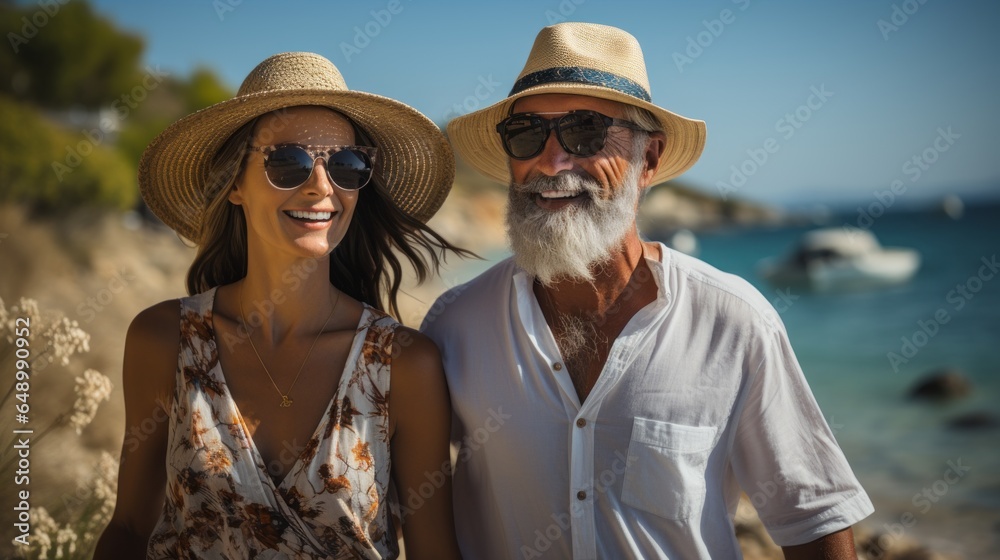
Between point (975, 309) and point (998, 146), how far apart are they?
3149 centimetres

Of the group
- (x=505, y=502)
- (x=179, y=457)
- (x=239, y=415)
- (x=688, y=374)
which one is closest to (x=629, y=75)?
(x=688, y=374)

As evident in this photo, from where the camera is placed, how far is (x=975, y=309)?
2602 centimetres

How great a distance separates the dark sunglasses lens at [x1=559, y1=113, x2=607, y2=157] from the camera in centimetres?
310

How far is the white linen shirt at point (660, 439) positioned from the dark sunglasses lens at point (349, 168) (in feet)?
2.59

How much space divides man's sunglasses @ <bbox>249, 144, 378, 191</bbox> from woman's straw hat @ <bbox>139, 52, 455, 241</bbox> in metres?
0.16

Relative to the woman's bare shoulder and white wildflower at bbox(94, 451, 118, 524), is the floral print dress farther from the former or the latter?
white wildflower at bbox(94, 451, 118, 524)

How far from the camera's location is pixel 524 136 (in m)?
3.17

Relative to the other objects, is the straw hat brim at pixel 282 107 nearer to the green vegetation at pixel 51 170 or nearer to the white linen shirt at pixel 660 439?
the white linen shirt at pixel 660 439

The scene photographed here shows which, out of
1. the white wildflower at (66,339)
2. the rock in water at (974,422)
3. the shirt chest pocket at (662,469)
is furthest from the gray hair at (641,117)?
the rock in water at (974,422)

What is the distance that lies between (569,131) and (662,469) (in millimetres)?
1270

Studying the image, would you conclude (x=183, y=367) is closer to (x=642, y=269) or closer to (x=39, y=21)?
(x=642, y=269)

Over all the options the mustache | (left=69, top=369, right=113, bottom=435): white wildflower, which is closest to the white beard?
the mustache

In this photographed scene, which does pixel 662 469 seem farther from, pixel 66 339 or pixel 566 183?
pixel 66 339

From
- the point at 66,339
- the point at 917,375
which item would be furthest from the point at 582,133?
the point at 917,375
